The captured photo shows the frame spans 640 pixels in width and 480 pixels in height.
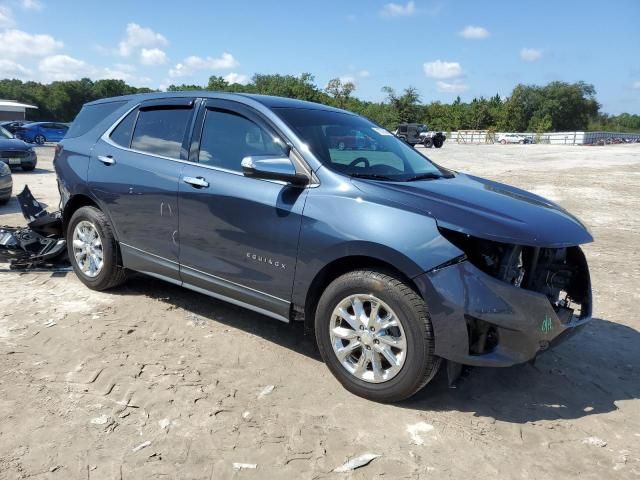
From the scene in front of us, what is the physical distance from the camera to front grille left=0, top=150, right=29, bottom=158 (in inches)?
563

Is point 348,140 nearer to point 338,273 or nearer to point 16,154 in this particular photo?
point 338,273

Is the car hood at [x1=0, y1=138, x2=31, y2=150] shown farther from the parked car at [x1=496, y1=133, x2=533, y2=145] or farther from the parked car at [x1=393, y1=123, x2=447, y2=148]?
the parked car at [x1=496, y1=133, x2=533, y2=145]

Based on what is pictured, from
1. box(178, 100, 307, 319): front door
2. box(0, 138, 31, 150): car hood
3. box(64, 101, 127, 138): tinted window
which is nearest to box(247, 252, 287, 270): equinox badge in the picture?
box(178, 100, 307, 319): front door

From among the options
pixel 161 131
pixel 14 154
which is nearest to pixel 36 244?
pixel 161 131

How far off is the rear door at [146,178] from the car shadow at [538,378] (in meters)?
0.66

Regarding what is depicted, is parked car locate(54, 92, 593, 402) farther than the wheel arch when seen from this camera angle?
No

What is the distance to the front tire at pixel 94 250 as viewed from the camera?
477 cm

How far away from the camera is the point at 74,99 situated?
288 feet

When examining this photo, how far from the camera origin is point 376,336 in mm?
3186

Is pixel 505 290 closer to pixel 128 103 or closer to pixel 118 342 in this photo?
pixel 118 342

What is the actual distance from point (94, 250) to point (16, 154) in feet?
38.8

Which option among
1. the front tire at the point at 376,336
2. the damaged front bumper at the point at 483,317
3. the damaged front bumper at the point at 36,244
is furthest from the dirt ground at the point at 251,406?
the damaged front bumper at the point at 36,244

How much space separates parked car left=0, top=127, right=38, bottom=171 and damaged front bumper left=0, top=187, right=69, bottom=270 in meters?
9.69

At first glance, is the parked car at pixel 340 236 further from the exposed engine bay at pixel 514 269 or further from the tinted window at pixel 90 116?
the tinted window at pixel 90 116
